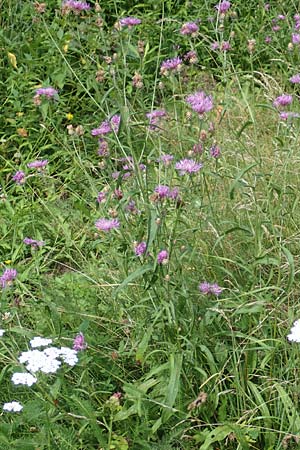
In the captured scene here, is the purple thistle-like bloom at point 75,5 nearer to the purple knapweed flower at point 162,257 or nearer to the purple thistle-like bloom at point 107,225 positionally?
the purple thistle-like bloom at point 107,225

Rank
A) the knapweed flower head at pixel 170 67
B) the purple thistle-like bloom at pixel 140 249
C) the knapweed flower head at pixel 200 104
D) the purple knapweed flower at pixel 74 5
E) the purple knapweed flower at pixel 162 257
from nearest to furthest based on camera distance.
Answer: the purple knapweed flower at pixel 162 257 < the purple thistle-like bloom at pixel 140 249 < the knapweed flower head at pixel 200 104 < the purple knapweed flower at pixel 74 5 < the knapweed flower head at pixel 170 67

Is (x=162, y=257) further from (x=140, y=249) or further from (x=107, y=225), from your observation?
(x=107, y=225)

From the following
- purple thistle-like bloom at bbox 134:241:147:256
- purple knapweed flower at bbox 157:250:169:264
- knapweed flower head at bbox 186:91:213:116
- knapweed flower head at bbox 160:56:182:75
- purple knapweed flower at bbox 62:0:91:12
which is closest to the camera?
purple knapweed flower at bbox 157:250:169:264

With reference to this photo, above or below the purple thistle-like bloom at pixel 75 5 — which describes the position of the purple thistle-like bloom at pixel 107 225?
below

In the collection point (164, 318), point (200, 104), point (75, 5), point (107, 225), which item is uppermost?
point (75, 5)

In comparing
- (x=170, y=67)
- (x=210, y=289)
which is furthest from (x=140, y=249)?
(x=170, y=67)

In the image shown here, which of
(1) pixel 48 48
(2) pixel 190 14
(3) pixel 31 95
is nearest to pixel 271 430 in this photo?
(3) pixel 31 95

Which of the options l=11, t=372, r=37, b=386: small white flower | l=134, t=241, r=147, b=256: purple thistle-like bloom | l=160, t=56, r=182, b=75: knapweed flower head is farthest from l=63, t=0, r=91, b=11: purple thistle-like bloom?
l=11, t=372, r=37, b=386: small white flower

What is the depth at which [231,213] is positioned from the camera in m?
2.72

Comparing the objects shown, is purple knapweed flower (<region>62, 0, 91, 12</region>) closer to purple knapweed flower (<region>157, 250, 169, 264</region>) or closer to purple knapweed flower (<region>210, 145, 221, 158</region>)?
purple knapweed flower (<region>210, 145, 221, 158</region>)

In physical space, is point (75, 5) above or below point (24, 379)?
above

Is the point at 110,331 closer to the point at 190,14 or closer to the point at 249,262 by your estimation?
the point at 249,262

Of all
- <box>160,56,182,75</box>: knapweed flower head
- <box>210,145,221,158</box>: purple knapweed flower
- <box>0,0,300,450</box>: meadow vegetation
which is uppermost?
<box>160,56,182,75</box>: knapweed flower head

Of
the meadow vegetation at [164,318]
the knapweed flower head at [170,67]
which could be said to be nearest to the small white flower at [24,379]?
the meadow vegetation at [164,318]
